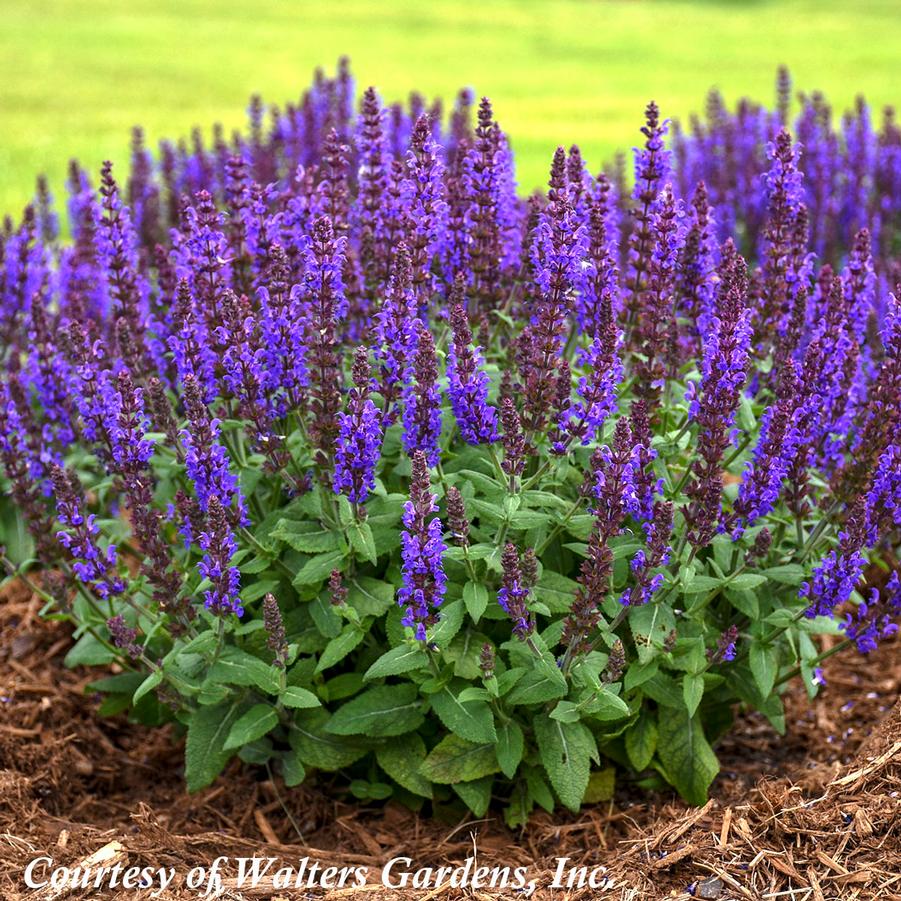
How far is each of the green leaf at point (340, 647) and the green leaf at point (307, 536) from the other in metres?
0.30

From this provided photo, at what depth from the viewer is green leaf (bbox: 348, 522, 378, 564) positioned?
4148 millimetres

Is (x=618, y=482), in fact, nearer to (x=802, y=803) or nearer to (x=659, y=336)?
(x=659, y=336)

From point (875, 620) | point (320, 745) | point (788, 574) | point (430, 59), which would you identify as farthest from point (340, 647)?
point (430, 59)

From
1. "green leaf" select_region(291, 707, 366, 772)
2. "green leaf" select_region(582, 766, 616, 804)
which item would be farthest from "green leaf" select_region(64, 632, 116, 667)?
"green leaf" select_region(582, 766, 616, 804)

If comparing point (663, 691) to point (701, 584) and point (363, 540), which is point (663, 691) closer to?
point (701, 584)

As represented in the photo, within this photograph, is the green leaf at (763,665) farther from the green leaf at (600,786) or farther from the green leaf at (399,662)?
the green leaf at (399,662)

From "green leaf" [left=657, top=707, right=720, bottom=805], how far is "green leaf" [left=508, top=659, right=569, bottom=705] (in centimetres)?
62

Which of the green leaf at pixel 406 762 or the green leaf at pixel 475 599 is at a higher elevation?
the green leaf at pixel 475 599

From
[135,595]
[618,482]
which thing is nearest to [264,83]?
[135,595]

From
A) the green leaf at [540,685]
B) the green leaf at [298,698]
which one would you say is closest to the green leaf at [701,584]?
the green leaf at [540,685]

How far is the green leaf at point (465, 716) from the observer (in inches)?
163

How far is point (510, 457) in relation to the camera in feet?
12.8

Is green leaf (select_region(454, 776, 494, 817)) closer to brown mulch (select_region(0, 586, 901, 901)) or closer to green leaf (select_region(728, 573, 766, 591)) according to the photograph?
brown mulch (select_region(0, 586, 901, 901))

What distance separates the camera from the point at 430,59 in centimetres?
2923
